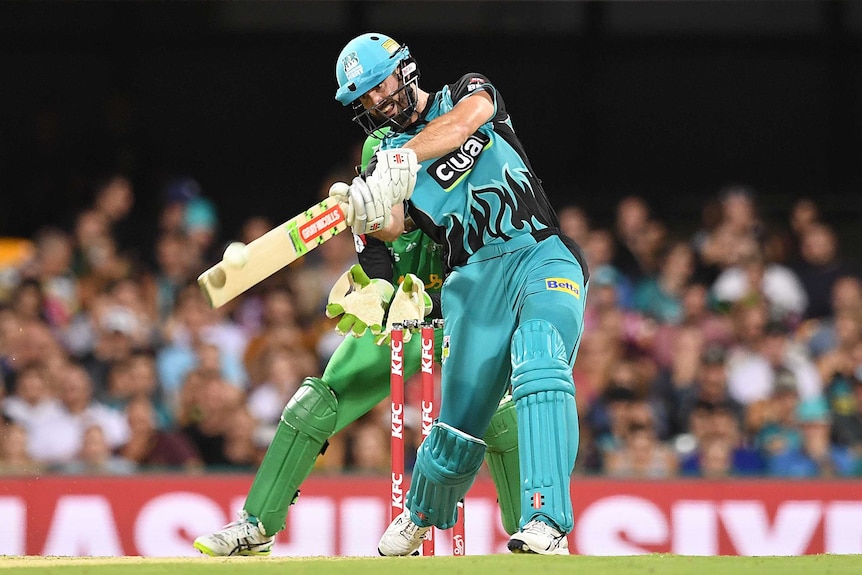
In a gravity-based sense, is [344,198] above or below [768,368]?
below

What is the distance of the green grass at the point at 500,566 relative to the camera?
4.67m

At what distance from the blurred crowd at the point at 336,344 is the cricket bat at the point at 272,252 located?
3.83 metres

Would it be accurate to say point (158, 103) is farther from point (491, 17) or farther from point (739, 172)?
point (739, 172)

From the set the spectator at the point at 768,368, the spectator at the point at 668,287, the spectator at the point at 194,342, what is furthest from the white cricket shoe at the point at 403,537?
the spectator at the point at 668,287

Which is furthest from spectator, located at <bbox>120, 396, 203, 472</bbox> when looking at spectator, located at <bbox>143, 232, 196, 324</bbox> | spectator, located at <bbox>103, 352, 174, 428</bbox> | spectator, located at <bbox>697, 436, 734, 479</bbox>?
spectator, located at <bbox>697, 436, 734, 479</bbox>

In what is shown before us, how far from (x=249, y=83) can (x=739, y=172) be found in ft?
17.4

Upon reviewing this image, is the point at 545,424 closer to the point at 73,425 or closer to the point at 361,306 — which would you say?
the point at 361,306

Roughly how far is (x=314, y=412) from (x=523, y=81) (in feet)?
30.3

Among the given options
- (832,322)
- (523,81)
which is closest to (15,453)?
(832,322)

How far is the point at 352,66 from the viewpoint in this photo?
6.01 m

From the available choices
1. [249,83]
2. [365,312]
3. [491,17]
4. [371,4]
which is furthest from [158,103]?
[365,312]

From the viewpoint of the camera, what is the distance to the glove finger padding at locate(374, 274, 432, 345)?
6.44 metres

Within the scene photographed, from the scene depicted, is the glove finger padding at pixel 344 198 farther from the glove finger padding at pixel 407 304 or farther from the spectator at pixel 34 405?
the spectator at pixel 34 405

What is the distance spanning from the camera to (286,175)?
1498 centimetres
